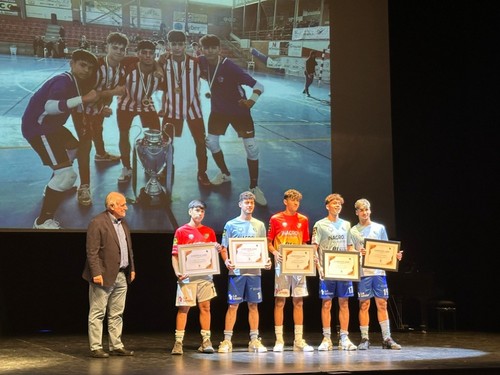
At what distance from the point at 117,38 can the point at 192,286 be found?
311cm

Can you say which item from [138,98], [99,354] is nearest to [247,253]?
[99,354]

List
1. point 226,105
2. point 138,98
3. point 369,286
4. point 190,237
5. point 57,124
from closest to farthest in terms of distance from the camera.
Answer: point 190,237
point 369,286
point 57,124
point 138,98
point 226,105

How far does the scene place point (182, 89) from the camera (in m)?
8.98

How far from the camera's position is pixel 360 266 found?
767 cm

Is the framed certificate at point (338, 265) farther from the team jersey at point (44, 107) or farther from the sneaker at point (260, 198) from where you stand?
the team jersey at point (44, 107)

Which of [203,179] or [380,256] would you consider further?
[203,179]

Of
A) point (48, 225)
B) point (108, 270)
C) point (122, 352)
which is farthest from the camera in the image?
point (48, 225)

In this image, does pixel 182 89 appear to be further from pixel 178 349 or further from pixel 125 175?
pixel 178 349

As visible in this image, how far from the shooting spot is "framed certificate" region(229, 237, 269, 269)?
291 inches

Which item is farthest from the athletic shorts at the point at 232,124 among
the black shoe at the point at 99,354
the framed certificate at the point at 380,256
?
the black shoe at the point at 99,354

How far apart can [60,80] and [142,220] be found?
1780 millimetres

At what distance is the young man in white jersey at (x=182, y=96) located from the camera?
8.94m

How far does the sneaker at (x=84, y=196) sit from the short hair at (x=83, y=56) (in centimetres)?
140

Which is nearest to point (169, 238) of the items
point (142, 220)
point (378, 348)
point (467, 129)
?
point (142, 220)
